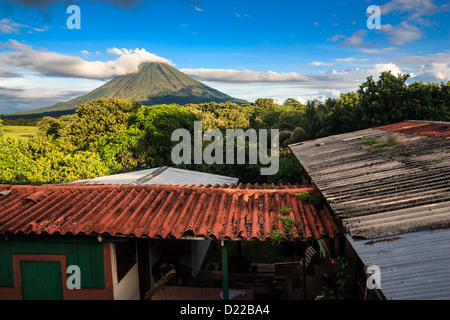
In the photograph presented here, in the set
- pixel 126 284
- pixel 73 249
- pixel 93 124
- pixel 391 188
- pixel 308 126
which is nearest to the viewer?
pixel 391 188

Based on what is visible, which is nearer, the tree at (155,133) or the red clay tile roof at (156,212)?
the red clay tile roof at (156,212)

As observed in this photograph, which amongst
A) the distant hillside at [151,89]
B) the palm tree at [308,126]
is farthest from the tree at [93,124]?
the distant hillside at [151,89]

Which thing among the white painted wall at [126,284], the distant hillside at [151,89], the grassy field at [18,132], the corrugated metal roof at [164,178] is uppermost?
the distant hillside at [151,89]

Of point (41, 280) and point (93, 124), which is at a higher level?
point (93, 124)

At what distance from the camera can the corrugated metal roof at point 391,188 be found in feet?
11.3

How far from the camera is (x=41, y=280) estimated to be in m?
6.35

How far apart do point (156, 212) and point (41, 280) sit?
9.77 ft

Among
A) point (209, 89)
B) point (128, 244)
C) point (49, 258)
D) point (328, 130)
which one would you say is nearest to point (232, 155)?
point (328, 130)

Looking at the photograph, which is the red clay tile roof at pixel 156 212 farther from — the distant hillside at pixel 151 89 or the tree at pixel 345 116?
the distant hillside at pixel 151 89

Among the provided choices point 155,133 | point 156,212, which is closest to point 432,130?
point 156,212

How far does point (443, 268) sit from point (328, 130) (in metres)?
21.1

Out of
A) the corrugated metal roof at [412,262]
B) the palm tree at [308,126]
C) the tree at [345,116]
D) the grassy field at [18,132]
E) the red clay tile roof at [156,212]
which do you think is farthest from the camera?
the grassy field at [18,132]

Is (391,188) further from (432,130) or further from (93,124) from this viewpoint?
(93,124)

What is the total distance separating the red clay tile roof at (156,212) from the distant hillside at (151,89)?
93032 millimetres
